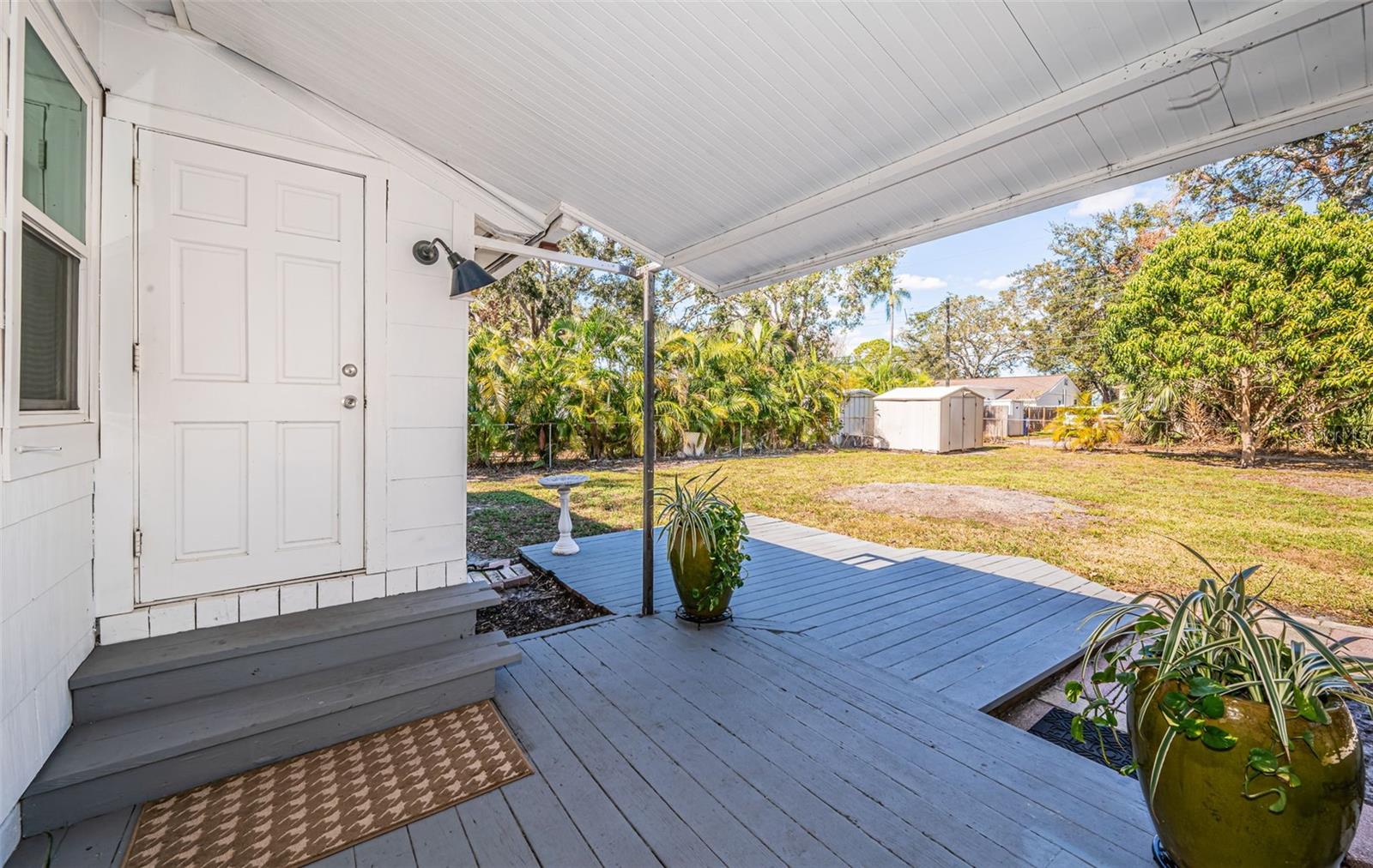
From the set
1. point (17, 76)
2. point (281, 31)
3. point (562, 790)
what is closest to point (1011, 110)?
point (281, 31)

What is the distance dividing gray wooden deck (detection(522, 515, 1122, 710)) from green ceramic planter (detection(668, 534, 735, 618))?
0.98 ft

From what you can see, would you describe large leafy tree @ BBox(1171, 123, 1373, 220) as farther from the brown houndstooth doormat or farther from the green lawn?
the brown houndstooth doormat

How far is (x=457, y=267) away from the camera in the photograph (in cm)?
279

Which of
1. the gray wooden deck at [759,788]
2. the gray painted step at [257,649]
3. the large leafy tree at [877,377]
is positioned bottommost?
the gray wooden deck at [759,788]

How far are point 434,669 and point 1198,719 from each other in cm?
261

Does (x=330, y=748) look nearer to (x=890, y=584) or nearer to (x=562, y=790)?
(x=562, y=790)

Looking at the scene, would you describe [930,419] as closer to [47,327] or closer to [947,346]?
[47,327]

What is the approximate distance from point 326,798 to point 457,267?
2.23 m

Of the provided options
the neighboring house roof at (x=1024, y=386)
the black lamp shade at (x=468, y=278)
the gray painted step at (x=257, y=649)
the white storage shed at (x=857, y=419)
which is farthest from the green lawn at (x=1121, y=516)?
the neighboring house roof at (x=1024, y=386)

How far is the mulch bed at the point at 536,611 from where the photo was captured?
3.64 metres

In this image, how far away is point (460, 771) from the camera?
6.81 ft

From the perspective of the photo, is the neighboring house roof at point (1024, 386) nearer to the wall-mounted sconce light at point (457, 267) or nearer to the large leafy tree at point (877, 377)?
the large leafy tree at point (877, 377)

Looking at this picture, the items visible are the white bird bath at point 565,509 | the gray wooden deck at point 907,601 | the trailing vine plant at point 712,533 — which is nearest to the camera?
the gray wooden deck at point 907,601

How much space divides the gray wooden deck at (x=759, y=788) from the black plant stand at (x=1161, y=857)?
27mm
